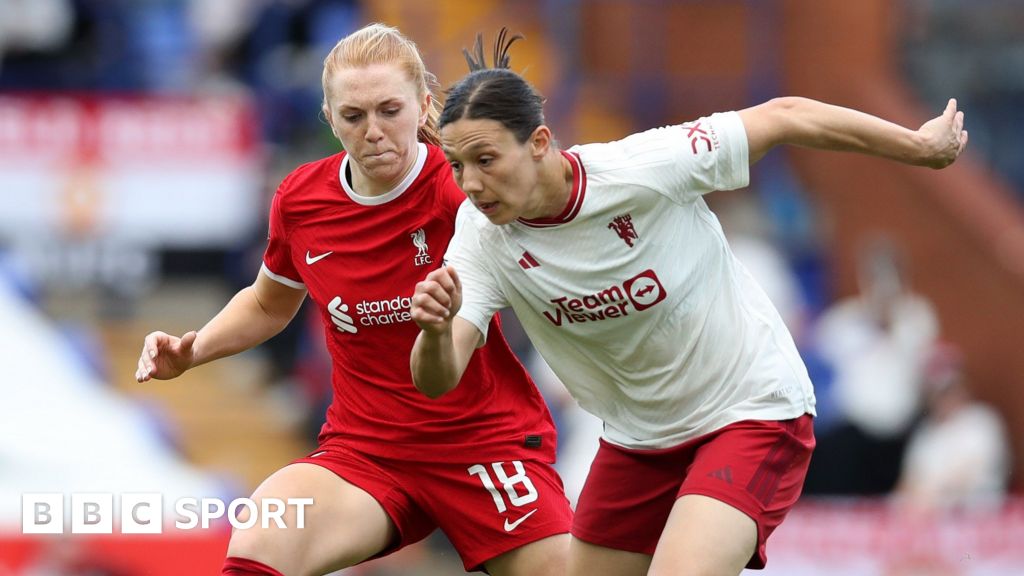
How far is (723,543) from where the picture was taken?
4.34 meters

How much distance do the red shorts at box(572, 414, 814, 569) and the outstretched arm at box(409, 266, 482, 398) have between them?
2.06 ft

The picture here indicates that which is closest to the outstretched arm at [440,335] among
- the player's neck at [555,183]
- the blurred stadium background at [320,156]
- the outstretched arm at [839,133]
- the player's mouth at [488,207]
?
the player's mouth at [488,207]

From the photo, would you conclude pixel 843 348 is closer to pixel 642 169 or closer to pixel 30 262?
pixel 30 262

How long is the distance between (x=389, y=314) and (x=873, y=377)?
5857 millimetres

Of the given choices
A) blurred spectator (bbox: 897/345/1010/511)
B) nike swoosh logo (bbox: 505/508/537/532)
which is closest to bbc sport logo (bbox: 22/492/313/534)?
nike swoosh logo (bbox: 505/508/537/532)

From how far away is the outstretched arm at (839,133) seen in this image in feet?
14.7

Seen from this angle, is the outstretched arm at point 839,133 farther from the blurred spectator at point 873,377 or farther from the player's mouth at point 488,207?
the blurred spectator at point 873,377

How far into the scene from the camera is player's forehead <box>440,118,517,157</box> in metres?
4.33

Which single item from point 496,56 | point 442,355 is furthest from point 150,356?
point 496,56

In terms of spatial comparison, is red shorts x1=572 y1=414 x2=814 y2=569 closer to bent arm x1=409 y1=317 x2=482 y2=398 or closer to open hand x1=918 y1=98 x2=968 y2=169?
bent arm x1=409 y1=317 x2=482 y2=398

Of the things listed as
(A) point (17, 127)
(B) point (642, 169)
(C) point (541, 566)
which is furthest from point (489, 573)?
(A) point (17, 127)

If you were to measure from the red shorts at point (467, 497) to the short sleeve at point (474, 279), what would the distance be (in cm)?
58

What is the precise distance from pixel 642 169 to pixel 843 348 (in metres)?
6.29

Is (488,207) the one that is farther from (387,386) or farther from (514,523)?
(514,523)
